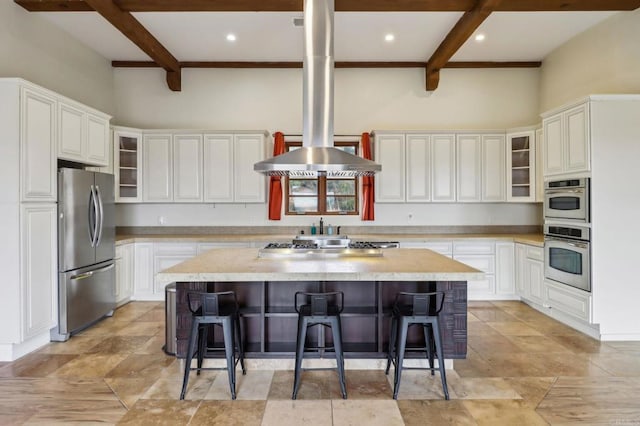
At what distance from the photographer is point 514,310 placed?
4617mm

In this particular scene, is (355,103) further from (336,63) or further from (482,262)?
(482,262)

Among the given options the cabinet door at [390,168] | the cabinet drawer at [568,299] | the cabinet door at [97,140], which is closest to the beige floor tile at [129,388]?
the cabinet door at [97,140]

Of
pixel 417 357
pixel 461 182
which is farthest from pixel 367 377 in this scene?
pixel 461 182

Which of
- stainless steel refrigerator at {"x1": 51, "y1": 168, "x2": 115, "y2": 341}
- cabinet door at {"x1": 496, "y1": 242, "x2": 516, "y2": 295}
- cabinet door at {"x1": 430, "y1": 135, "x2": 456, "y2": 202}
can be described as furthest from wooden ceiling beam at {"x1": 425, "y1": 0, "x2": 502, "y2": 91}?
stainless steel refrigerator at {"x1": 51, "y1": 168, "x2": 115, "y2": 341}

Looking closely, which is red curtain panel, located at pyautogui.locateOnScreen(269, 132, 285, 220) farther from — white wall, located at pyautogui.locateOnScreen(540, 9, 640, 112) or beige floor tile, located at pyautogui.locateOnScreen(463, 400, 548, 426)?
white wall, located at pyautogui.locateOnScreen(540, 9, 640, 112)

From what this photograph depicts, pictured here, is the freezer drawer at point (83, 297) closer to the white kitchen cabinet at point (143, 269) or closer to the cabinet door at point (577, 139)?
the white kitchen cabinet at point (143, 269)

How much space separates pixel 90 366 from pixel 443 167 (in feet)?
15.3

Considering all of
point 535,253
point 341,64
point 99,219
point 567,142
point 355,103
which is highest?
point 341,64

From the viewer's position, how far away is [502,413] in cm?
237

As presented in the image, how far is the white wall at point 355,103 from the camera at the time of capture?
5566 mm

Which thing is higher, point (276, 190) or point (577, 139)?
point (577, 139)

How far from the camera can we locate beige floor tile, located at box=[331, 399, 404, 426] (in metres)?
2.27

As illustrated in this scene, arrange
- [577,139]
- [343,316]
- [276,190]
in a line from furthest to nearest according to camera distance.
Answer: [276,190]
[577,139]
[343,316]

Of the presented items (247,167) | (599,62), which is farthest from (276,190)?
(599,62)
